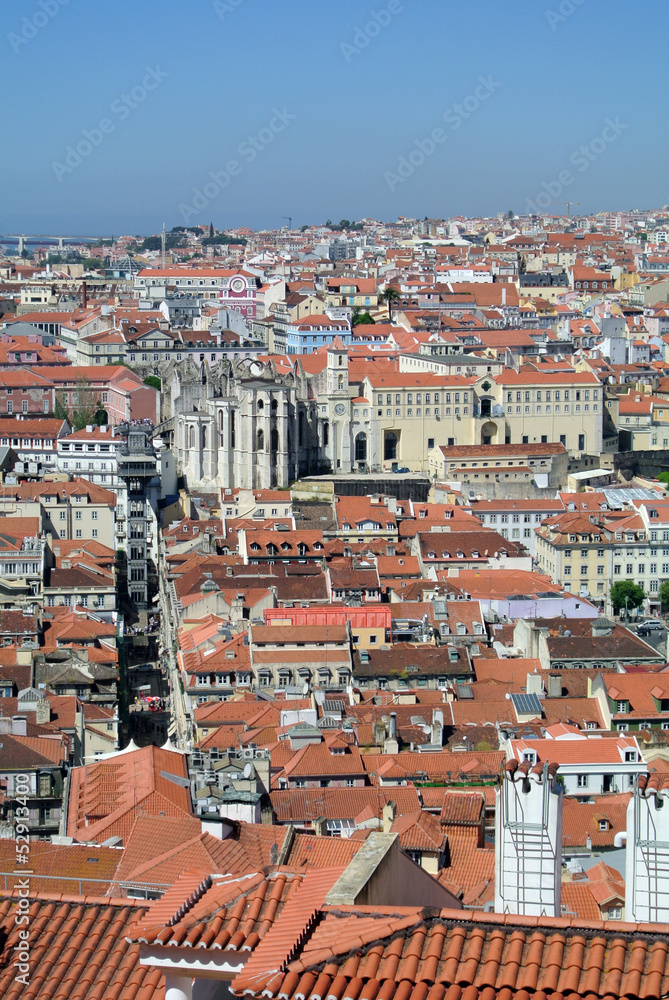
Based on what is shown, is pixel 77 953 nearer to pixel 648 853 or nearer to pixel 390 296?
pixel 648 853

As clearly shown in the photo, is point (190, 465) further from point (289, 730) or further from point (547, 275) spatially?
point (547, 275)

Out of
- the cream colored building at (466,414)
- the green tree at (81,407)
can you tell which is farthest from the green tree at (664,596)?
the green tree at (81,407)

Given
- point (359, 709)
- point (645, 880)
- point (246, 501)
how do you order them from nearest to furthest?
point (645, 880) → point (359, 709) → point (246, 501)

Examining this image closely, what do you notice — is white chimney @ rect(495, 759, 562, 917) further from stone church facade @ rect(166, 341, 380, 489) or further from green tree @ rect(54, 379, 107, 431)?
green tree @ rect(54, 379, 107, 431)

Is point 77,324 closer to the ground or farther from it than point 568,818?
farther from it

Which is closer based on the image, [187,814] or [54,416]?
[187,814]

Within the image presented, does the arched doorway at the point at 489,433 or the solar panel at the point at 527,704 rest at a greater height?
the arched doorway at the point at 489,433

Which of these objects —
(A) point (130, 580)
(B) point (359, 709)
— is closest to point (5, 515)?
(A) point (130, 580)

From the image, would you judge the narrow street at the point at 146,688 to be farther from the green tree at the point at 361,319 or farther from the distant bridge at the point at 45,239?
the distant bridge at the point at 45,239
